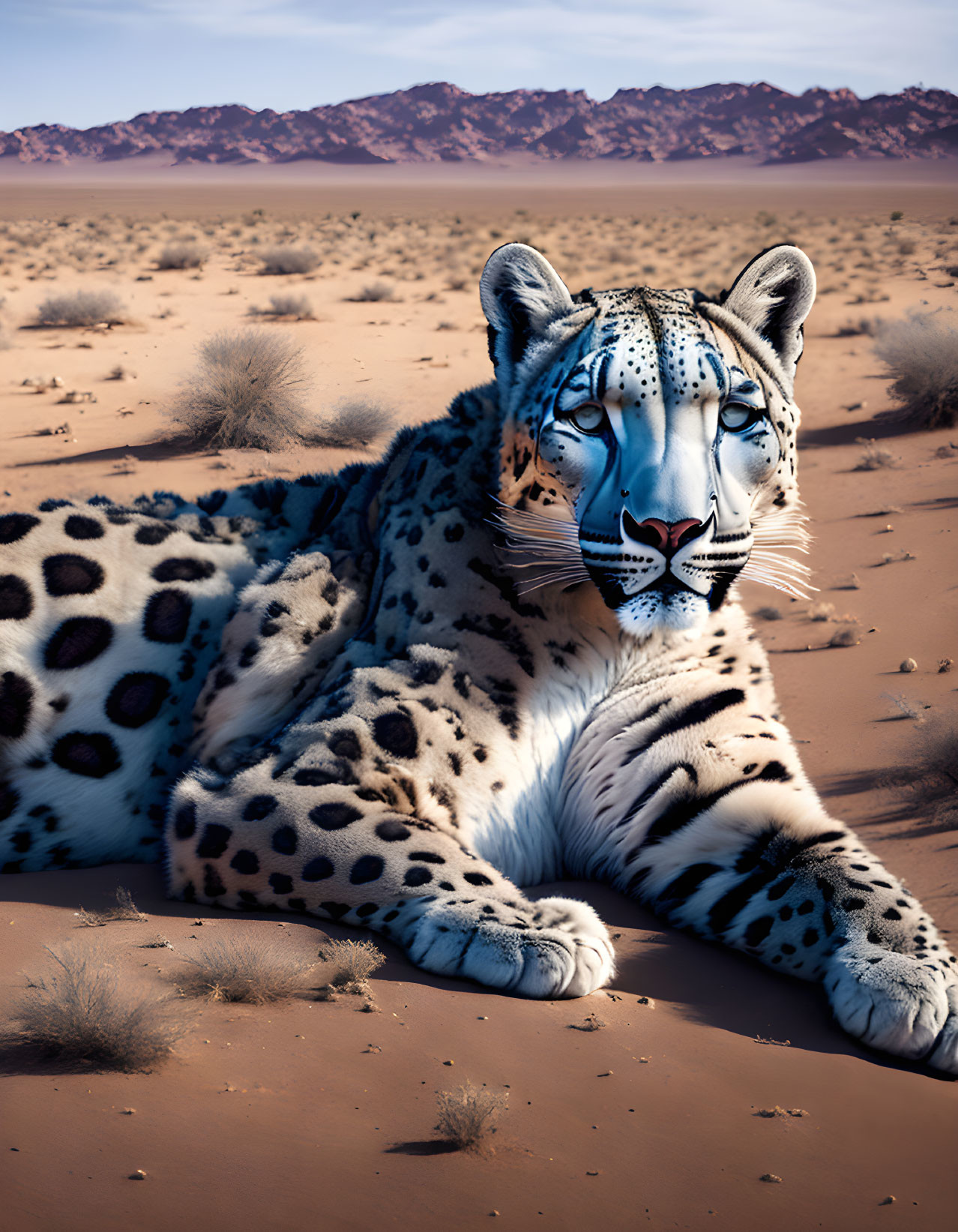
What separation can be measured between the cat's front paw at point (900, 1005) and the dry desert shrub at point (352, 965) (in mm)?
1346

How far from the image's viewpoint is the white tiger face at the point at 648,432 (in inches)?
135

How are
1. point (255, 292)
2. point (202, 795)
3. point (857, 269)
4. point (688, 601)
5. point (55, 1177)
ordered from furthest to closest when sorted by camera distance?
A: 1. point (857, 269)
2. point (255, 292)
3. point (202, 795)
4. point (688, 601)
5. point (55, 1177)

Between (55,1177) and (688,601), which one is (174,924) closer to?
(55,1177)

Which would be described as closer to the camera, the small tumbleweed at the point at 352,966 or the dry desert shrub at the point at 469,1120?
the dry desert shrub at the point at 469,1120

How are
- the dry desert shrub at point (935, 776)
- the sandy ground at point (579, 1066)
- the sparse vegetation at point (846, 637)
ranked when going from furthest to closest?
the sparse vegetation at point (846, 637)
the dry desert shrub at point (935, 776)
the sandy ground at point (579, 1066)

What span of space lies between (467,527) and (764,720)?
136 centimetres

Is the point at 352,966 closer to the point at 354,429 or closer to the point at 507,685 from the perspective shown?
the point at 507,685

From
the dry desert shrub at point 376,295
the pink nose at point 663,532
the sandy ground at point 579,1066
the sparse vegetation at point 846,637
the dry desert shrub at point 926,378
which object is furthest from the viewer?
the dry desert shrub at point 376,295

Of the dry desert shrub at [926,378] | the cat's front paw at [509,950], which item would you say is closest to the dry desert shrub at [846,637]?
the cat's front paw at [509,950]

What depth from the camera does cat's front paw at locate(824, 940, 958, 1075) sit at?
9.85 feet

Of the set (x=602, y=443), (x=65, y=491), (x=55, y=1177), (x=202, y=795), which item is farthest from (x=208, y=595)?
(x=65, y=491)

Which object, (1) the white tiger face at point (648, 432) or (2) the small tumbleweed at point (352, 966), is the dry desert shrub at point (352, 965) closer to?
(2) the small tumbleweed at point (352, 966)

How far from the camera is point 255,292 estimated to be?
25.4 metres

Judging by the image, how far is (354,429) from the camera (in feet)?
39.6
